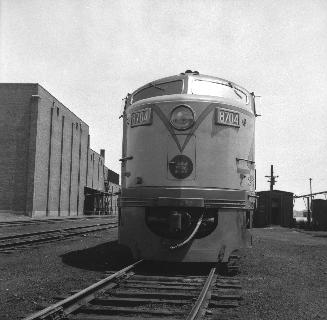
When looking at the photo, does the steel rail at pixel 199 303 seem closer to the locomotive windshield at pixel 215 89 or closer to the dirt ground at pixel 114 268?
the dirt ground at pixel 114 268

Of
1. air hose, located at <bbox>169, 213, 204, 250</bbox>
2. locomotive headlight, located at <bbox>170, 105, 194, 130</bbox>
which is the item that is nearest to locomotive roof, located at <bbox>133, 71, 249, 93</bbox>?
locomotive headlight, located at <bbox>170, 105, 194, 130</bbox>

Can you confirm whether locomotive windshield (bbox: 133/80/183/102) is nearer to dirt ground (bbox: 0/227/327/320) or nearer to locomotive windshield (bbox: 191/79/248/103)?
locomotive windshield (bbox: 191/79/248/103)

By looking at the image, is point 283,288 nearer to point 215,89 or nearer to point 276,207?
point 215,89

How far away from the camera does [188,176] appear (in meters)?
7.28

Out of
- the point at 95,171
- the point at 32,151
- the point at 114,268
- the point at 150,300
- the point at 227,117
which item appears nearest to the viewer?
the point at 150,300

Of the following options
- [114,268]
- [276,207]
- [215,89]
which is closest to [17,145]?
[276,207]

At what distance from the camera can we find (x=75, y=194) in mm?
49719

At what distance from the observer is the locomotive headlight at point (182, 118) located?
741cm

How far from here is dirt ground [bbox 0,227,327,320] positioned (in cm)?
502

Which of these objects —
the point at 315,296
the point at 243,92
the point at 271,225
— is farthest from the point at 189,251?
the point at 271,225

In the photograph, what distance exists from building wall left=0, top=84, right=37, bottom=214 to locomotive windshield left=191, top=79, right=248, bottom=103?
3029cm

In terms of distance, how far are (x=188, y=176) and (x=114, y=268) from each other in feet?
7.34

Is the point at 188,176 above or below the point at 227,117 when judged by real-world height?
below

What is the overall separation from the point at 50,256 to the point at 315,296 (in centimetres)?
601
